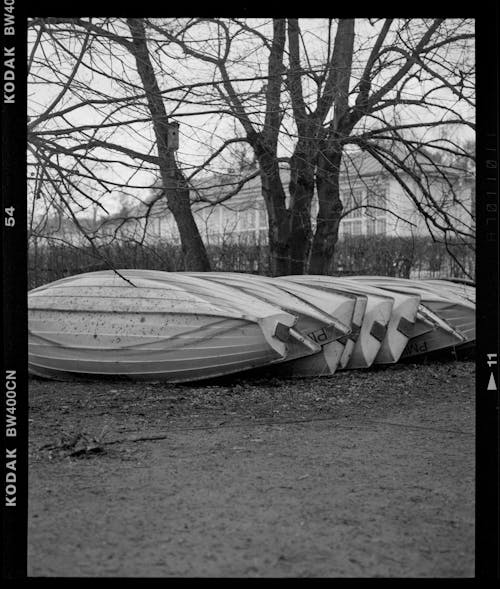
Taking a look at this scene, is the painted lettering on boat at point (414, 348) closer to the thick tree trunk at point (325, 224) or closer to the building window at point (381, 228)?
the thick tree trunk at point (325, 224)

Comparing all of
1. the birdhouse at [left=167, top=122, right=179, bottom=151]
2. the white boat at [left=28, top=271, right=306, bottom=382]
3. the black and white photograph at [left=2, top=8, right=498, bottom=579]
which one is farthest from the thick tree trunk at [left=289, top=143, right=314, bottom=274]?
the birdhouse at [left=167, top=122, right=179, bottom=151]

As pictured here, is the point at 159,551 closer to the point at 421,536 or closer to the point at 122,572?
the point at 122,572

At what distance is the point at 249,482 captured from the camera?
3605 millimetres

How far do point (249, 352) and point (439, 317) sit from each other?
8.27 ft

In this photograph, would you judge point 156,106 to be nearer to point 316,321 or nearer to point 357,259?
point 316,321

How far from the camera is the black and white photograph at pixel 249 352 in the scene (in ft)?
8.20

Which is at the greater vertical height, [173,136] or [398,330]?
[173,136]

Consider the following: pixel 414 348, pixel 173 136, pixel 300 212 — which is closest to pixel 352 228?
pixel 300 212

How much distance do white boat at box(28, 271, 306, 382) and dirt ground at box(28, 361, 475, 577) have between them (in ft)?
0.69

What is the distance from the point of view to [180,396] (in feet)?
18.9

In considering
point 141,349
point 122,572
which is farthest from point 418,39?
point 122,572

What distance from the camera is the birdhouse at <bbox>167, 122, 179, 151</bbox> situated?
17.3 feet

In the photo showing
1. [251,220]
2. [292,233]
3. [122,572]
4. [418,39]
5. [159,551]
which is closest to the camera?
[122,572]

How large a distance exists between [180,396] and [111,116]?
81.8 inches
